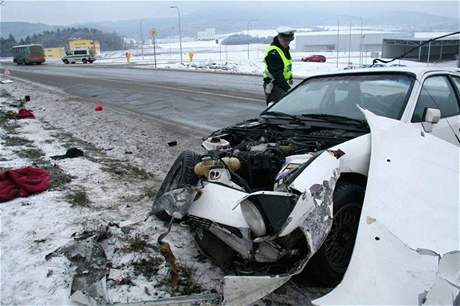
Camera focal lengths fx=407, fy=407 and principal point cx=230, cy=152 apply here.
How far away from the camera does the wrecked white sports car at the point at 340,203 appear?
7.61ft

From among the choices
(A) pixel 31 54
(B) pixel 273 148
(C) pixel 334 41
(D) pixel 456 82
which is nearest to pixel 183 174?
(B) pixel 273 148

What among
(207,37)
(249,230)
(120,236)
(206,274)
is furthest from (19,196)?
(207,37)

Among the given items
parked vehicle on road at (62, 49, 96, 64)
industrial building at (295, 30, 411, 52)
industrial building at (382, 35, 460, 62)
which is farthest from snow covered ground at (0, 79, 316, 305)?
industrial building at (295, 30, 411, 52)

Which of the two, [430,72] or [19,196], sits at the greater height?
[430,72]


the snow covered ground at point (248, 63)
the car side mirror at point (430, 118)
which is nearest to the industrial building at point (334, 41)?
the snow covered ground at point (248, 63)

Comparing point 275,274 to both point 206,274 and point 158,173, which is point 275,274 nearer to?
point 206,274

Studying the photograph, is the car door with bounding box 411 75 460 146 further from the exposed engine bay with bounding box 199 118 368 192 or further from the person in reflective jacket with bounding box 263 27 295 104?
the person in reflective jacket with bounding box 263 27 295 104

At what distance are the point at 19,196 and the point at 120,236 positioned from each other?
1.54 metres

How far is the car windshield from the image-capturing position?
3.84 m

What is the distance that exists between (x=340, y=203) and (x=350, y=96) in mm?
1695

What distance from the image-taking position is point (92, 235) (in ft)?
11.7

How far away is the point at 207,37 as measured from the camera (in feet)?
574

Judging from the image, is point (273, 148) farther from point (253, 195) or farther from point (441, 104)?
point (441, 104)

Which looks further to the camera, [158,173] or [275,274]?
[158,173]
